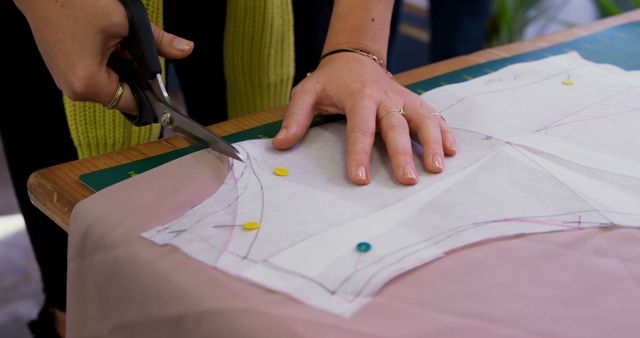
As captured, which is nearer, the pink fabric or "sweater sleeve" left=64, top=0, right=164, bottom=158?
the pink fabric

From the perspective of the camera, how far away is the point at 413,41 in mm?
2707

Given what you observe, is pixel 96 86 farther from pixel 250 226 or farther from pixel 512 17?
pixel 512 17

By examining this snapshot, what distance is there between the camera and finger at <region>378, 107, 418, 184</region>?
62cm

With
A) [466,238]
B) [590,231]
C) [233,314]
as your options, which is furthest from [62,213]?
[590,231]

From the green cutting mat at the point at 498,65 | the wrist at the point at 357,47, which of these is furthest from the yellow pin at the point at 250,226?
the wrist at the point at 357,47

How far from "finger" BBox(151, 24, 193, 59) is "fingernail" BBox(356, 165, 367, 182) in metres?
0.22

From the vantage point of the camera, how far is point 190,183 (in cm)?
62

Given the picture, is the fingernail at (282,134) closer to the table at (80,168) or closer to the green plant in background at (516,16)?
the table at (80,168)

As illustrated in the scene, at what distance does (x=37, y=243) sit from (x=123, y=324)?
0.60 metres

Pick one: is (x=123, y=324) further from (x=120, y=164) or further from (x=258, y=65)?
(x=258, y=65)

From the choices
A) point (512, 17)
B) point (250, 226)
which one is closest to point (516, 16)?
point (512, 17)

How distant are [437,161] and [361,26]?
0.25 meters

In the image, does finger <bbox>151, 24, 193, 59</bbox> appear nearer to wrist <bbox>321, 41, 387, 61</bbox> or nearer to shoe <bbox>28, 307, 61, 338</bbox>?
wrist <bbox>321, 41, 387, 61</bbox>

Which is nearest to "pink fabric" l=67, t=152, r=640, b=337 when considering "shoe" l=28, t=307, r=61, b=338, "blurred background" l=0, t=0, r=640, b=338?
"shoe" l=28, t=307, r=61, b=338
